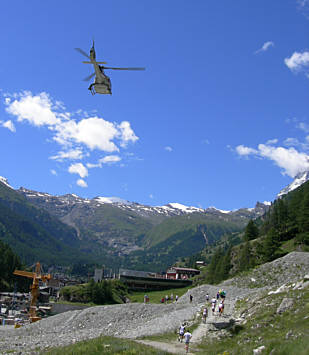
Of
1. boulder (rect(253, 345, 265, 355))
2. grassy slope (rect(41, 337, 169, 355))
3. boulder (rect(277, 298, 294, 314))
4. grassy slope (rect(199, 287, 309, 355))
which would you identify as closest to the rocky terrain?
boulder (rect(277, 298, 294, 314))

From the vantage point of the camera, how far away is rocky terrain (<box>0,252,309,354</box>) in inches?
1599

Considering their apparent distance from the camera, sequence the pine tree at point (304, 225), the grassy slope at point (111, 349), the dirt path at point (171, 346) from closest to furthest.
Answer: the grassy slope at point (111, 349) → the dirt path at point (171, 346) → the pine tree at point (304, 225)

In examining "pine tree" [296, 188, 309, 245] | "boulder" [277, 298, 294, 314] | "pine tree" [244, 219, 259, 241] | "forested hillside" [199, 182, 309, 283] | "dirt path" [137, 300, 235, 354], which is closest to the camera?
"dirt path" [137, 300, 235, 354]

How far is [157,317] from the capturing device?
53.1 meters

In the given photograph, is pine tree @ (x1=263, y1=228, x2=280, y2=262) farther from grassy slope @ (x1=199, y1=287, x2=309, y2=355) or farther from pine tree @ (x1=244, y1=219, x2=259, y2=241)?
grassy slope @ (x1=199, y1=287, x2=309, y2=355)

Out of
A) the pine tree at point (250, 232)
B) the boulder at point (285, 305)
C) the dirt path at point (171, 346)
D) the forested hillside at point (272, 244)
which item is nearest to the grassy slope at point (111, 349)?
the dirt path at point (171, 346)

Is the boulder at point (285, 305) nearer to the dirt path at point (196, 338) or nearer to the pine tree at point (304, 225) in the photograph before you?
the dirt path at point (196, 338)

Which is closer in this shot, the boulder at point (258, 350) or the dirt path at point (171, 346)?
the boulder at point (258, 350)

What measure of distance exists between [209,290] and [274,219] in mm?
96159

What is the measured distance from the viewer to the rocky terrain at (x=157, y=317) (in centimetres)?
4062

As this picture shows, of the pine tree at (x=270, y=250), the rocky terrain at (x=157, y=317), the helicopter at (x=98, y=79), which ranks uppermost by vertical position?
the helicopter at (x=98, y=79)

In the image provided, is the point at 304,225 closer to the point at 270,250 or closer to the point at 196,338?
the point at 270,250

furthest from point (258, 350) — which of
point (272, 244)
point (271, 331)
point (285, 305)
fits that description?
point (272, 244)

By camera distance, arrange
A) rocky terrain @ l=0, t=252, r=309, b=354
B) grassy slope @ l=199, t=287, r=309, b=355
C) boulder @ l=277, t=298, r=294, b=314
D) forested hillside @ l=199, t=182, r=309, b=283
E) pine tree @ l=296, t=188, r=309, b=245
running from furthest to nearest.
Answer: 1. forested hillside @ l=199, t=182, r=309, b=283
2. pine tree @ l=296, t=188, r=309, b=245
3. rocky terrain @ l=0, t=252, r=309, b=354
4. boulder @ l=277, t=298, r=294, b=314
5. grassy slope @ l=199, t=287, r=309, b=355
